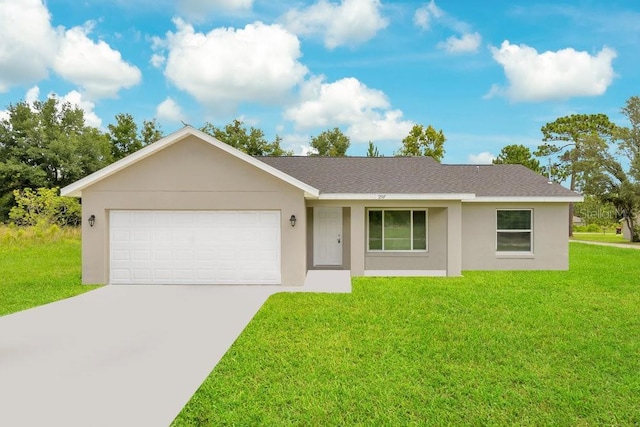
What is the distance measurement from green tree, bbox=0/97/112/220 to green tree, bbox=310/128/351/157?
2223 cm

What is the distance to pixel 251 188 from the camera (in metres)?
12.0

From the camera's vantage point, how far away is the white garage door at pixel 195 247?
40.0 feet

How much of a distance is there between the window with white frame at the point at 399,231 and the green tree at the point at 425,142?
2700cm

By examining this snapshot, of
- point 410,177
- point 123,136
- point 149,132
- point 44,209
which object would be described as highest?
point 149,132

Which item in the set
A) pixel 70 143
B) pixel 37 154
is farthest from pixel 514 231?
pixel 37 154

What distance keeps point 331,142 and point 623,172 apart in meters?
28.0

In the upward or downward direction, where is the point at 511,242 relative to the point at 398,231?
downward

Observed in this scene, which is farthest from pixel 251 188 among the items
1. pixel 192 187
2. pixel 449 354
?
pixel 449 354

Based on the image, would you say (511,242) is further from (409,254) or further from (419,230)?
(409,254)

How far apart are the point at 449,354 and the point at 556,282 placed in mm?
8212

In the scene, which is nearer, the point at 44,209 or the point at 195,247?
the point at 195,247

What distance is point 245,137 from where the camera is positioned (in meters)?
40.4

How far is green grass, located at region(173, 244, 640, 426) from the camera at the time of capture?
4426 mm

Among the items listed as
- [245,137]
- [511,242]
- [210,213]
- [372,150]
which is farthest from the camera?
[372,150]
